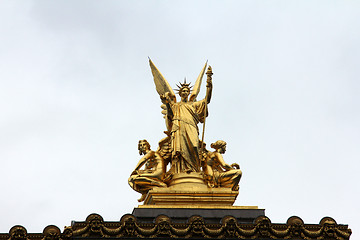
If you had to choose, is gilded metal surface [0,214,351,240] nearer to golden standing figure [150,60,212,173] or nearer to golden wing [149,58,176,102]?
golden standing figure [150,60,212,173]

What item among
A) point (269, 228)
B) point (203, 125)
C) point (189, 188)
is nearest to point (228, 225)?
point (269, 228)

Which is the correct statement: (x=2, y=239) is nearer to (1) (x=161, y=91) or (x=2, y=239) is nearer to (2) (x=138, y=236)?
(2) (x=138, y=236)

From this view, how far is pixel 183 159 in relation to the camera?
151 feet

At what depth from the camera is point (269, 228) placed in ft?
134

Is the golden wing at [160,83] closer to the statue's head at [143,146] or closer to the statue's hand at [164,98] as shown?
the statue's hand at [164,98]

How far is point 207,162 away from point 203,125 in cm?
194

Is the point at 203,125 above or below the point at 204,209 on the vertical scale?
above

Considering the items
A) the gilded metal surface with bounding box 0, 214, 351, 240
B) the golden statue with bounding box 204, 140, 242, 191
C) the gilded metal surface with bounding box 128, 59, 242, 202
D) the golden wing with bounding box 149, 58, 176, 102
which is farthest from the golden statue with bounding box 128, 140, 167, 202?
the gilded metal surface with bounding box 0, 214, 351, 240

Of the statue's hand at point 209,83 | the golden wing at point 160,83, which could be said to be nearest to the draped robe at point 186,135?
the statue's hand at point 209,83

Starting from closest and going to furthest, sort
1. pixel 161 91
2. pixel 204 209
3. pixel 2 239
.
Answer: pixel 2 239
pixel 204 209
pixel 161 91

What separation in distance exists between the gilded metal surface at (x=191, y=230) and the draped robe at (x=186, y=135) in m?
5.67

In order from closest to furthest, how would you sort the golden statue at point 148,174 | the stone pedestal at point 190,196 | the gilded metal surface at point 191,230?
the gilded metal surface at point 191,230 → the stone pedestal at point 190,196 → the golden statue at point 148,174

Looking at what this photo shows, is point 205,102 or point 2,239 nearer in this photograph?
point 2,239

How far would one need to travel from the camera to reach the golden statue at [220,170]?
4559cm
